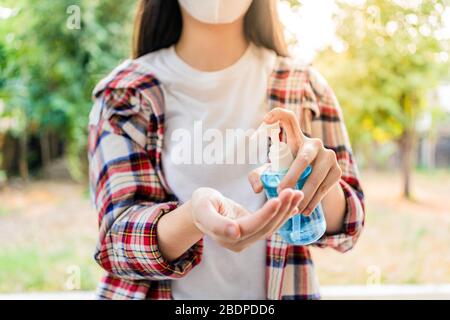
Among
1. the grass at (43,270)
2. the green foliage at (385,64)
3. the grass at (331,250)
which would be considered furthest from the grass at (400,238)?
the grass at (43,270)

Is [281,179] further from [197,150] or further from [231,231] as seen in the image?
[197,150]

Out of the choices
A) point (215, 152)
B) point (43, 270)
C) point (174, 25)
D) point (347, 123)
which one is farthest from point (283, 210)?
point (43, 270)

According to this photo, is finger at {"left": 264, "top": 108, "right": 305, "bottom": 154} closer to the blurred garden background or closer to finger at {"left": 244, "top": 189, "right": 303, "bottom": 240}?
finger at {"left": 244, "top": 189, "right": 303, "bottom": 240}

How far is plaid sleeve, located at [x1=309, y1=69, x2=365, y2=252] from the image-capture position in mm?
676

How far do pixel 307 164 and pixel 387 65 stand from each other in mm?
1325

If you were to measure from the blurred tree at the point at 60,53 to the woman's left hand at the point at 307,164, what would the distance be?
1.09 m

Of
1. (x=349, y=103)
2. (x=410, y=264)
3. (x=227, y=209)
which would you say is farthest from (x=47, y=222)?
(x=227, y=209)

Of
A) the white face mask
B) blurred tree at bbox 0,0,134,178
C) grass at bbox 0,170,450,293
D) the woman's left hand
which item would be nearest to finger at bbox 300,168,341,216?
the woman's left hand

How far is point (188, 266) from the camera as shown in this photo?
633 mm

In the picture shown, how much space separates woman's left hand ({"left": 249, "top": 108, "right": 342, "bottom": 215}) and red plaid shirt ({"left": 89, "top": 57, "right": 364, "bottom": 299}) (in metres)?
0.15

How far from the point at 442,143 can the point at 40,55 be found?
4.32 ft

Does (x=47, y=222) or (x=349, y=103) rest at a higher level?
(x=349, y=103)

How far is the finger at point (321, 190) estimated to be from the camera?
20.9 inches
